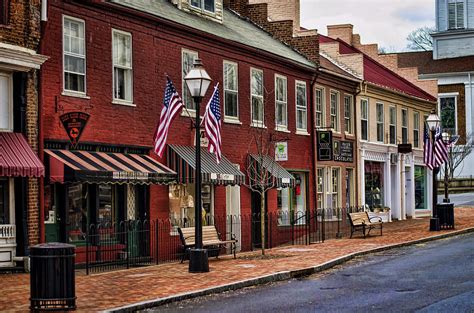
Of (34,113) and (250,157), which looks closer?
(34,113)

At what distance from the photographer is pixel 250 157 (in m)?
28.8

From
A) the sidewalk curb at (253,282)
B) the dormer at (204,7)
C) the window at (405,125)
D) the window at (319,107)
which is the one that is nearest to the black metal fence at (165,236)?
the window at (319,107)

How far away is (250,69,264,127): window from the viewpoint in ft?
95.5

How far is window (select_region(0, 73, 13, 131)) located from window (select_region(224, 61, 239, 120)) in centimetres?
950

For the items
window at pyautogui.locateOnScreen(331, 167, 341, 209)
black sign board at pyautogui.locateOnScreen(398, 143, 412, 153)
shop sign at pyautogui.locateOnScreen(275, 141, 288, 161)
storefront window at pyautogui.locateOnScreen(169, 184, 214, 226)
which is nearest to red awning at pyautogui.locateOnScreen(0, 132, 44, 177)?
storefront window at pyautogui.locateOnScreen(169, 184, 214, 226)

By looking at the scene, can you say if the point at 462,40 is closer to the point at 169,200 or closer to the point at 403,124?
the point at 403,124

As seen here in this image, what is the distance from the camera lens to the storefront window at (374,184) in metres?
38.2

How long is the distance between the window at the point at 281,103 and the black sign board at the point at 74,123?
11.5 m

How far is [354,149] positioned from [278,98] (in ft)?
22.5

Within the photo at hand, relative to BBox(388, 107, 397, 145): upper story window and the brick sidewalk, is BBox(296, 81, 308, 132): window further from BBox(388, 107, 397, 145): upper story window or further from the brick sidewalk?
BBox(388, 107, 397, 145): upper story window

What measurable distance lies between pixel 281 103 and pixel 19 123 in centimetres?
1326

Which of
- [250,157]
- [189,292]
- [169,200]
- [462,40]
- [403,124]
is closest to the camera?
[189,292]

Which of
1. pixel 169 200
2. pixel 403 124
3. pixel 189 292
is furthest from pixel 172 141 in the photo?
pixel 403 124

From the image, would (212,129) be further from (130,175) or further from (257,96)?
(257,96)
